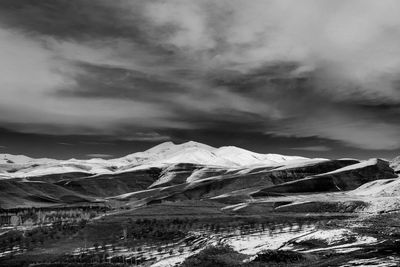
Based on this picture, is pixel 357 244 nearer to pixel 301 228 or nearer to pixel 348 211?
pixel 301 228

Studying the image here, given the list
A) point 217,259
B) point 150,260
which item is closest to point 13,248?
point 150,260

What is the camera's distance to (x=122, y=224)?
118 m

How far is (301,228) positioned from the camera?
329 ft

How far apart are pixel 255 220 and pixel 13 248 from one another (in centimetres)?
6107

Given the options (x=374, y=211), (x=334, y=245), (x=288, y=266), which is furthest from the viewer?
(x=374, y=211)

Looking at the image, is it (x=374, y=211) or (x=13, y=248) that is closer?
(x=13, y=248)

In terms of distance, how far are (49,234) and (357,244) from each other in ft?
227

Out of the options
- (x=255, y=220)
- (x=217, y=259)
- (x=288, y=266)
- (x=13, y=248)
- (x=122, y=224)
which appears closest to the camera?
(x=288, y=266)

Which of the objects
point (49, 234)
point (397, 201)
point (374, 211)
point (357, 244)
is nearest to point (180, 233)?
point (49, 234)

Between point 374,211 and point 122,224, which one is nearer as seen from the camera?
point 122,224

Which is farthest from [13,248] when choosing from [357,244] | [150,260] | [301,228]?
[357,244]

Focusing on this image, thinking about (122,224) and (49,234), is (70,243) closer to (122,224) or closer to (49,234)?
(49,234)

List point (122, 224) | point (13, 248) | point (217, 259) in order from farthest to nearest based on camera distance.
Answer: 1. point (122, 224)
2. point (13, 248)
3. point (217, 259)

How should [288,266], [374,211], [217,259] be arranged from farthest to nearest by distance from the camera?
1. [374,211]
2. [217,259]
3. [288,266]
